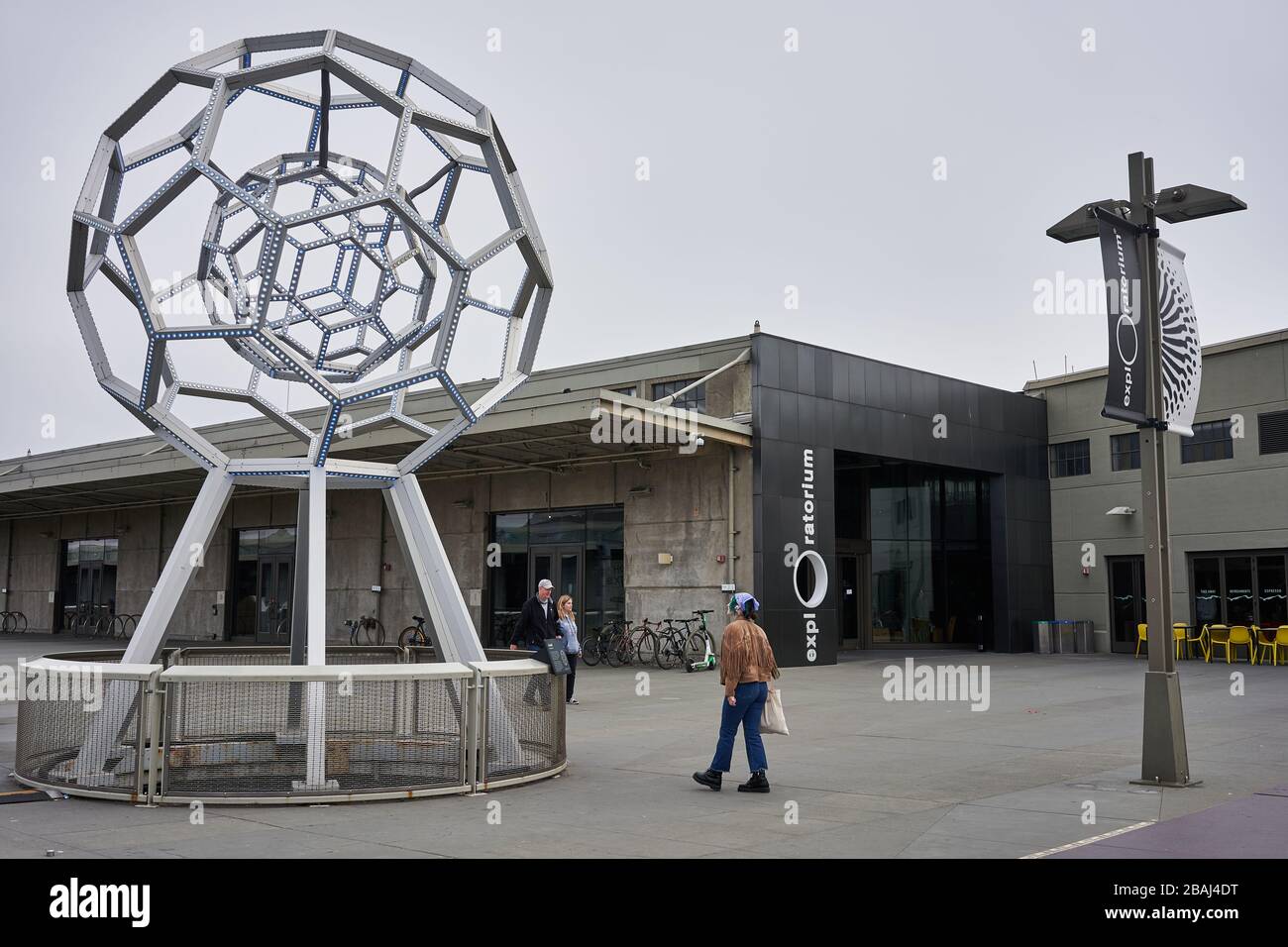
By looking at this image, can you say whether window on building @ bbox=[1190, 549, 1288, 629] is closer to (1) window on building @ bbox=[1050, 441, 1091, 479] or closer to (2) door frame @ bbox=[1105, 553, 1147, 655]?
(2) door frame @ bbox=[1105, 553, 1147, 655]

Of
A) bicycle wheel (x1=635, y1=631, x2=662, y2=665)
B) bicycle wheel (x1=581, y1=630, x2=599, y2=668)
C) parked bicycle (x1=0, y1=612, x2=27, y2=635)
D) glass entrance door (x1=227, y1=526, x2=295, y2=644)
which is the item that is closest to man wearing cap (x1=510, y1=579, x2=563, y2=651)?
bicycle wheel (x1=635, y1=631, x2=662, y2=665)

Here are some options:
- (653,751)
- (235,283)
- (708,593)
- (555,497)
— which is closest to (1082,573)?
(708,593)

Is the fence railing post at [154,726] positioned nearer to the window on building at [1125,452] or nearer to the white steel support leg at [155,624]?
the white steel support leg at [155,624]

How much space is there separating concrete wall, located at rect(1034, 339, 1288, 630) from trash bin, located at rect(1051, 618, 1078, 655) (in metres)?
0.78

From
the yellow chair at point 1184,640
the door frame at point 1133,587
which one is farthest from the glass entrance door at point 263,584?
the yellow chair at point 1184,640

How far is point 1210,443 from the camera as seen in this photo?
2753cm

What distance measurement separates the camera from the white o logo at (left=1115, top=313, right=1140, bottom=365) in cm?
941

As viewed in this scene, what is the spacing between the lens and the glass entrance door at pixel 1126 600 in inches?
1132

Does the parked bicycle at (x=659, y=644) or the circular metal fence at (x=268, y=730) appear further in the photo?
the parked bicycle at (x=659, y=644)

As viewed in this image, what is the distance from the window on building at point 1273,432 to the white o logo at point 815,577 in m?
11.4

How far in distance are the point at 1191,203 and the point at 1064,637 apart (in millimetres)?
21617

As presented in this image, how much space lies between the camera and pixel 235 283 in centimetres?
1119
